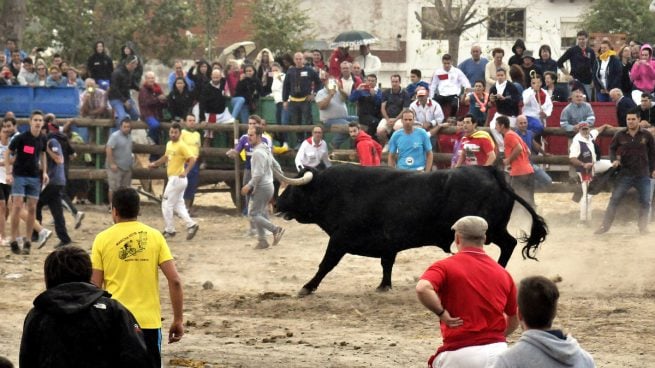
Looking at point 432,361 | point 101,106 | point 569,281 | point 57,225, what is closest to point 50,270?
point 432,361

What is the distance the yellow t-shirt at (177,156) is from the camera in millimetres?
21250

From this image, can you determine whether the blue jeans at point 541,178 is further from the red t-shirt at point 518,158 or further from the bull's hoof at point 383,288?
the bull's hoof at point 383,288

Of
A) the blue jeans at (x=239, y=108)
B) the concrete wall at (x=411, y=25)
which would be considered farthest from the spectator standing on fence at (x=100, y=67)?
the concrete wall at (x=411, y=25)

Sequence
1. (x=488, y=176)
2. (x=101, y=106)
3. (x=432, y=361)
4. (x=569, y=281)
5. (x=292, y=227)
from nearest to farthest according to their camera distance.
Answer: (x=432, y=361) → (x=488, y=176) → (x=569, y=281) → (x=292, y=227) → (x=101, y=106)

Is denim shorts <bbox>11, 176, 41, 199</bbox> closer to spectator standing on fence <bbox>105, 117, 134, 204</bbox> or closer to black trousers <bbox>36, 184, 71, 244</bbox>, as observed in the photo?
black trousers <bbox>36, 184, 71, 244</bbox>

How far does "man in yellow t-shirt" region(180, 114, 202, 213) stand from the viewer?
2242 centimetres

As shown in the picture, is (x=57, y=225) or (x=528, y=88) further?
(x=528, y=88)

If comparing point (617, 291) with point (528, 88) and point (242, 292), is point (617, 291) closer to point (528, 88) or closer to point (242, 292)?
point (242, 292)

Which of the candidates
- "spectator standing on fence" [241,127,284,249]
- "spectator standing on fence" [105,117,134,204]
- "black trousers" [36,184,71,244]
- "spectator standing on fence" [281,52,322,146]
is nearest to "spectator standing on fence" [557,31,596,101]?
"spectator standing on fence" [281,52,322,146]

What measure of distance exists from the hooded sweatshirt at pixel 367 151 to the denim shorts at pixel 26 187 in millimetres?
4494

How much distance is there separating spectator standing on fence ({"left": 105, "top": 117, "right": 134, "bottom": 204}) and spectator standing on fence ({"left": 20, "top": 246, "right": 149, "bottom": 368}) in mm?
16362

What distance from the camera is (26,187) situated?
18641mm

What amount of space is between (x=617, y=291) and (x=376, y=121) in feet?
26.5

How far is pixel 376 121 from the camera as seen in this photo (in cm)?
2302
